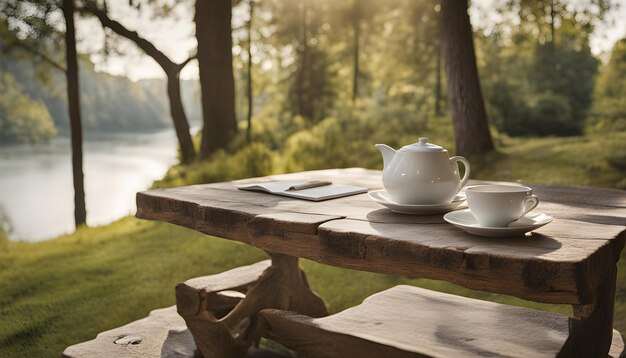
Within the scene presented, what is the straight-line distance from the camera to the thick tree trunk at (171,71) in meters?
8.83

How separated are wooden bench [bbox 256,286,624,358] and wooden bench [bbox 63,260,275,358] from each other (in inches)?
15.1

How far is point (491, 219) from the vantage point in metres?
1.71

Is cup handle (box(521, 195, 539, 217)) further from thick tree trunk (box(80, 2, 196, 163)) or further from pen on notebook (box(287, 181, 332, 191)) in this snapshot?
thick tree trunk (box(80, 2, 196, 163))

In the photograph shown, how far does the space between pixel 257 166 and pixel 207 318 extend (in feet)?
16.5

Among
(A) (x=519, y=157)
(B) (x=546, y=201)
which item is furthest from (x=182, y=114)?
(B) (x=546, y=201)

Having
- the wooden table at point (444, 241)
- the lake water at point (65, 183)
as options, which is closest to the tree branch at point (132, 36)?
the lake water at point (65, 183)

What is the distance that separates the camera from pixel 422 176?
1985 mm

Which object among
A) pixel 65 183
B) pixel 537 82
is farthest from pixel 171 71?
pixel 537 82

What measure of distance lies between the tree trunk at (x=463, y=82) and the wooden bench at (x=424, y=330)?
5046mm

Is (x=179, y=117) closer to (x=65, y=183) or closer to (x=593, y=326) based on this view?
(x=65, y=183)

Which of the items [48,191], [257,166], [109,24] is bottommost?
[48,191]

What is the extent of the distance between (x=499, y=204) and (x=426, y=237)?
22 cm

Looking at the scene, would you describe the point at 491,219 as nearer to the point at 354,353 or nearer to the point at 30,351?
the point at 354,353

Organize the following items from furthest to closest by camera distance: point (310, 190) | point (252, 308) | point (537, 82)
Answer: point (537, 82)
point (252, 308)
point (310, 190)
